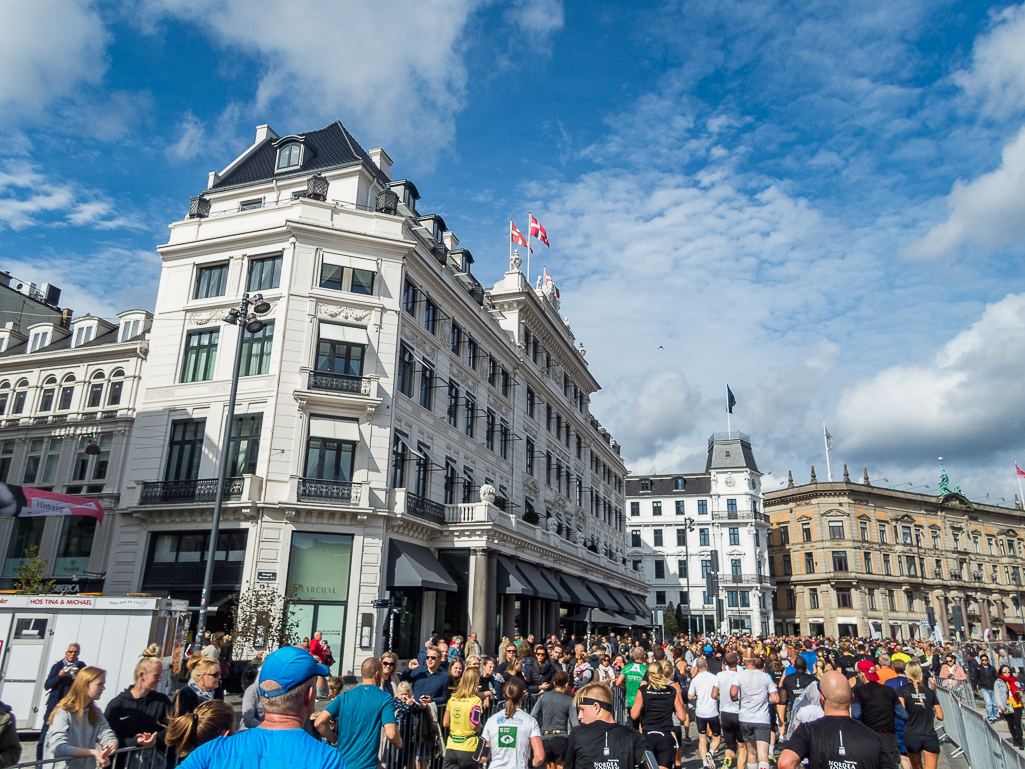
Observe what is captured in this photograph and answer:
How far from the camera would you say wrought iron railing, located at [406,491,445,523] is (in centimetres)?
2745

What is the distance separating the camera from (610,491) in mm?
60656

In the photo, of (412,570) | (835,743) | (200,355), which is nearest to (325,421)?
(200,355)

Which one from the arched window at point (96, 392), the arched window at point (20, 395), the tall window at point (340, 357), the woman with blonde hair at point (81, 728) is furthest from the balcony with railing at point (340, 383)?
the woman with blonde hair at point (81, 728)

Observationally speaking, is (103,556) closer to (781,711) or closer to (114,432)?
(114,432)

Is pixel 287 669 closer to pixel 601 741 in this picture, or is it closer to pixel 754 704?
pixel 601 741

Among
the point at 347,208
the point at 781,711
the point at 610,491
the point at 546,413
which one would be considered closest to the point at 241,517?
the point at 347,208

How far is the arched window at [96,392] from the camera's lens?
31.9 meters

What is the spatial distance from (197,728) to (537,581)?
28704mm

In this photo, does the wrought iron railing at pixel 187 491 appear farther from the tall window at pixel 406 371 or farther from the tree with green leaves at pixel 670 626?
the tree with green leaves at pixel 670 626

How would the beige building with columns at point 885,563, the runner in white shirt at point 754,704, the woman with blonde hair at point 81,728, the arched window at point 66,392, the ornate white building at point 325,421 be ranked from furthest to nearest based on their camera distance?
the beige building with columns at point 885,563, the arched window at point 66,392, the ornate white building at point 325,421, the runner in white shirt at point 754,704, the woman with blonde hair at point 81,728

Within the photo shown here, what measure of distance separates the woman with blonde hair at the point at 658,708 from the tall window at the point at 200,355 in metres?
21.6

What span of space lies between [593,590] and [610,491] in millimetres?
17822

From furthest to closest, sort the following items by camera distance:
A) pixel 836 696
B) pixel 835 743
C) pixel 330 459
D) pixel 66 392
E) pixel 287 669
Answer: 1. pixel 66 392
2. pixel 330 459
3. pixel 836 696
4. pixel 835 743
5. pixel 287 669

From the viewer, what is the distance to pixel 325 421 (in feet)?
86.5
